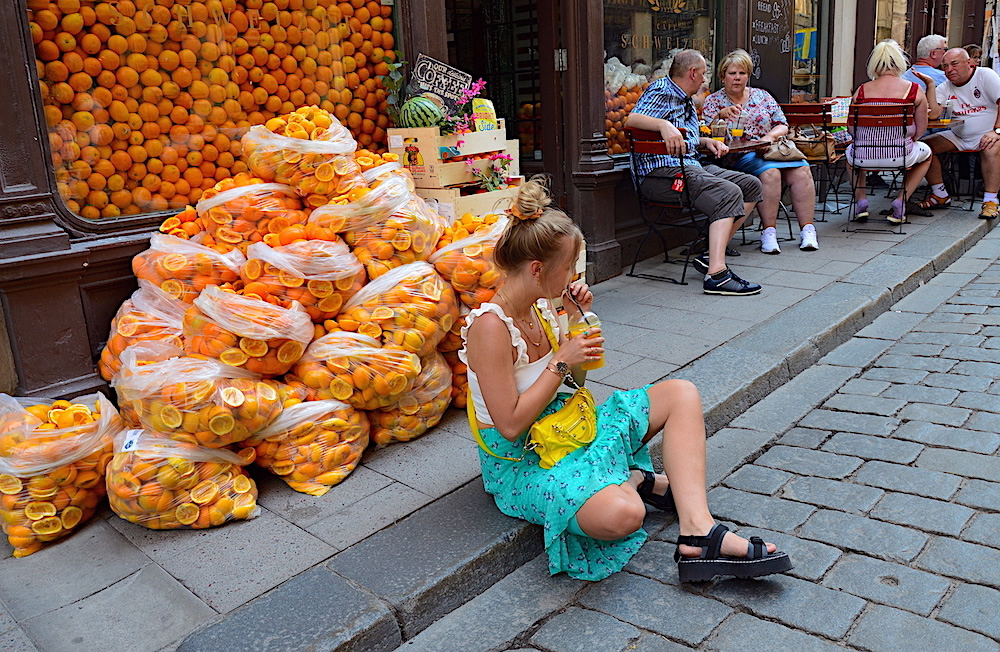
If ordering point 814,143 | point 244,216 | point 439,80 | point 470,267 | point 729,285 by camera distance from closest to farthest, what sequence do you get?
point 244,216 < point 470,267 < point 439,80 < point 729,285 < point 814,143

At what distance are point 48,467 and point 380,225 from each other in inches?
64.9

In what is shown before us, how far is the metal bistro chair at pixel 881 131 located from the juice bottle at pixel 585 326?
6056 millimetres

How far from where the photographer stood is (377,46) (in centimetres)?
516

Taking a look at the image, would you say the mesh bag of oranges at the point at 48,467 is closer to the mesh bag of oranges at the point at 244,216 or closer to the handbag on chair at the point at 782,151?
the mesh bag of oranges at the point at 244,216

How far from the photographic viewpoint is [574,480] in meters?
2.73

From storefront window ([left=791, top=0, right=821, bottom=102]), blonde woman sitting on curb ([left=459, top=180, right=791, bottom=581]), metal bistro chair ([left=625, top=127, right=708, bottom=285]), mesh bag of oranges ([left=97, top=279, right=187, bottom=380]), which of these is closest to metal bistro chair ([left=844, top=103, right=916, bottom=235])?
metal bistro chair ([left=625, top=127, right=708, bottom=285])

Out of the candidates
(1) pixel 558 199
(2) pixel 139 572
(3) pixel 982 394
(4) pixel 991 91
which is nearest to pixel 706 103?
(1) pixel 558 199

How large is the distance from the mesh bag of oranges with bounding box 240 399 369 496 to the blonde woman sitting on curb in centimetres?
72

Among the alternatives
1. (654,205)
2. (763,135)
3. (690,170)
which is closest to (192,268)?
(690,170)

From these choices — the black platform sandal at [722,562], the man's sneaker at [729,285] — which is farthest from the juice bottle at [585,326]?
the man's sneaker at [729,285]

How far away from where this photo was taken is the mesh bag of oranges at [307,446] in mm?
3326

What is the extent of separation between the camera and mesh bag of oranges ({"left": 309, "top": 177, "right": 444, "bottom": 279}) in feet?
12.2

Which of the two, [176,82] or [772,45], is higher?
[772,45]

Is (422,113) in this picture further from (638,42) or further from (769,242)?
(769,242)
